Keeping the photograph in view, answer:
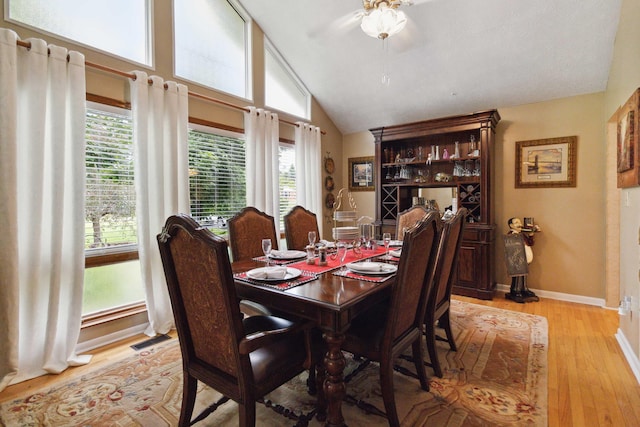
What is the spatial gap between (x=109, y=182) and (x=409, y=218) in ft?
9.13

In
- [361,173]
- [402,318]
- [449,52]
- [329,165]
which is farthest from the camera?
[361,173]

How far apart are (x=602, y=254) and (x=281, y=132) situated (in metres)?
3.94

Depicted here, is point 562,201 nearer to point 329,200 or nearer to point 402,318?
point 329,200

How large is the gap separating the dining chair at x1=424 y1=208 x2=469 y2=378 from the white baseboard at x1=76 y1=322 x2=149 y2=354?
246 centimetres

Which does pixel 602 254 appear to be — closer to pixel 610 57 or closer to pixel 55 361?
pixel 610 57

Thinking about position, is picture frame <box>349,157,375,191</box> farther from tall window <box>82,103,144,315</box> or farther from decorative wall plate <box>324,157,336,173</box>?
tall window <box>82,103,144,315</box>

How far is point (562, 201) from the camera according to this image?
11.8ft

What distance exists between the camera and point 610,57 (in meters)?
3.04

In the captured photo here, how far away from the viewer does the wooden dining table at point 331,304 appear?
1.41 meters

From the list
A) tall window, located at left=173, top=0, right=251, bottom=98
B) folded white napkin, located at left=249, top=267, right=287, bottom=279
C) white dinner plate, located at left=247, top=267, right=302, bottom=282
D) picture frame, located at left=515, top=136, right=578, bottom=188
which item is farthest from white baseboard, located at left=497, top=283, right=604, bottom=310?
tall window, located at left=173, top=0, right=251, bottom=98

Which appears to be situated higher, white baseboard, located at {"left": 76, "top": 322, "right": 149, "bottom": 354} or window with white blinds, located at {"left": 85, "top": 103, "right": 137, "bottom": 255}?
window with white blinds, located at {"left": 85, "top": 103, "right": 137, "bottom": 255}

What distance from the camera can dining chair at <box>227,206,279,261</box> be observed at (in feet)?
8.38

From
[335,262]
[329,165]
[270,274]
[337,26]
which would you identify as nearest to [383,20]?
[337,26]

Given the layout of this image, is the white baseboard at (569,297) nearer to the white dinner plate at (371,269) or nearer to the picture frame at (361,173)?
the picture frame at (361,173)
